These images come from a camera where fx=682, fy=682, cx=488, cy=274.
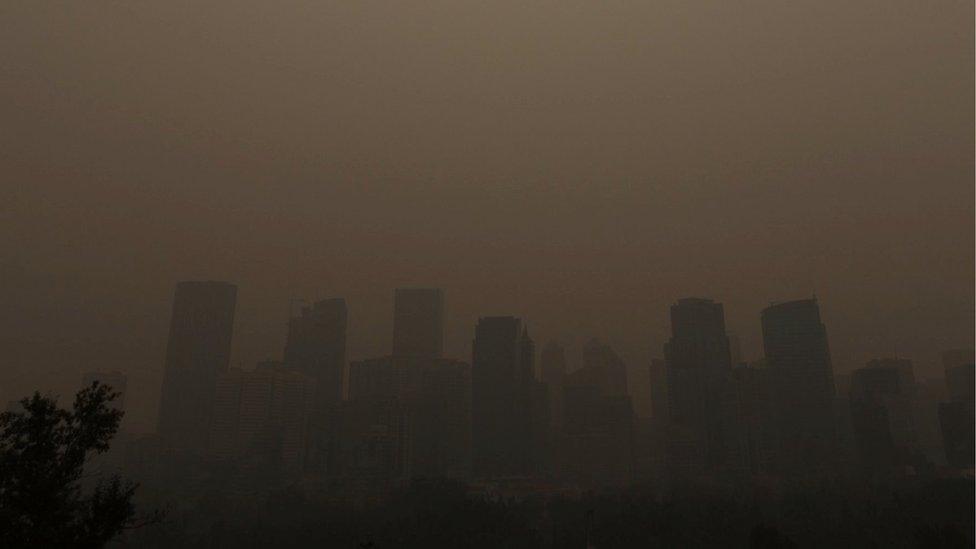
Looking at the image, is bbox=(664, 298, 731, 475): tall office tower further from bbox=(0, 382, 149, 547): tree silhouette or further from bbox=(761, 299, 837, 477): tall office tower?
bbox=(0, 382, 149, 547): tree silhouette

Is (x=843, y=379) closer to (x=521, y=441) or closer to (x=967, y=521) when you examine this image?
(x=521, y=441)

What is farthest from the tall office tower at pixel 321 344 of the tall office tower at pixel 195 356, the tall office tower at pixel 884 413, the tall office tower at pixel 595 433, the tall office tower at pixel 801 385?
the tall office tower at pixel 884 413

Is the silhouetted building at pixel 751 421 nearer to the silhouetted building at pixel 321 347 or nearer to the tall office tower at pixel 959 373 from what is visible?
the tall office tower at pixel 959 373

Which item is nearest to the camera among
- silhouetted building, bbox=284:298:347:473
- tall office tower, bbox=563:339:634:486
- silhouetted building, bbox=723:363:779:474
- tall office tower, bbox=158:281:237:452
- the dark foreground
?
the dark foreground

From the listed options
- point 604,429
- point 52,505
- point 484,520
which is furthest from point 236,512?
point 604,429

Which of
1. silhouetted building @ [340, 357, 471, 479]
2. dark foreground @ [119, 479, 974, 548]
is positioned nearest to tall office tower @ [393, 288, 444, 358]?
silhouetted building @ [340, 357, 471, 479]

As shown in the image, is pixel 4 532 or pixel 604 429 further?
pixel 604 429
